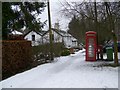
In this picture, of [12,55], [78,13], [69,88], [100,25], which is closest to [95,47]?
[100,25]

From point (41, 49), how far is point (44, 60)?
1058 millimetres

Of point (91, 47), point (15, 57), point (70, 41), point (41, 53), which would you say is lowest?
point (41, 53)

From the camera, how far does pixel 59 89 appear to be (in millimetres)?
9914

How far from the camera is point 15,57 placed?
16.1 meters

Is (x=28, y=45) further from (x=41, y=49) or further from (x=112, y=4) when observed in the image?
(x=112, y=4)

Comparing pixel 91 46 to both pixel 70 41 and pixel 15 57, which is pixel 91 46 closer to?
pixel 15 57

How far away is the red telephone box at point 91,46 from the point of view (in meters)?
23.9

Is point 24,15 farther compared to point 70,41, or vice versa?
point 70,41

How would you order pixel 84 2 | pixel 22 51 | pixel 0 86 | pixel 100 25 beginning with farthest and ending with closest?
pixel 100 25, pixel 84 2, pixel 22 51, pixel 0 86

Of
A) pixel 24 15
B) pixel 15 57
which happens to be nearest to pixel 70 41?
pixel 24 15

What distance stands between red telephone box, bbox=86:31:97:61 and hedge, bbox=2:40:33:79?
6.22m

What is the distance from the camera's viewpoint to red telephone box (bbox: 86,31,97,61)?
2394 cm

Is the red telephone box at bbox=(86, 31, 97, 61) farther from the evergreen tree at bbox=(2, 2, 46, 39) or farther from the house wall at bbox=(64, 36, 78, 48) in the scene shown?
the house wall at bbox=(64, 36, 78, 48)

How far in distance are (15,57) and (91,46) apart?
9696mm
